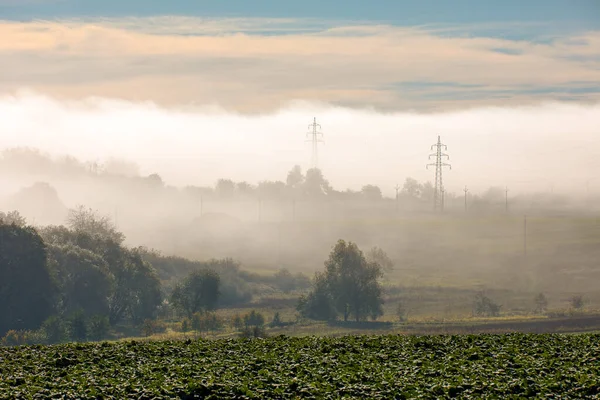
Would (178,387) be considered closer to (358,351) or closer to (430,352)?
(358,351)

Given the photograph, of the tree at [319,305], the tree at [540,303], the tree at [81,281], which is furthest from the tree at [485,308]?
the tree at [81,281]

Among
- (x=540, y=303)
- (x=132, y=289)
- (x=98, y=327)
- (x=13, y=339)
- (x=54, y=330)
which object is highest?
(x=132, y=289)

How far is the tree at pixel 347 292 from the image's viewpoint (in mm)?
165250

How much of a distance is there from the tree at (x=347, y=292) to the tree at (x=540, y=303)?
3877 cm

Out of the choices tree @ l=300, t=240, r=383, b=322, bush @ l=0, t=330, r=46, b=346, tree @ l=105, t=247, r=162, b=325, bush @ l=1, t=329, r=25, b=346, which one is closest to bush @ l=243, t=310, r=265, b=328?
tree @ l=300, t=240, r=383, b=322

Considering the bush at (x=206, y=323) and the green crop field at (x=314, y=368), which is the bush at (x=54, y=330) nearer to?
the bush at (x=206, y=323)

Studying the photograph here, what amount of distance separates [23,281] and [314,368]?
98.9 metres

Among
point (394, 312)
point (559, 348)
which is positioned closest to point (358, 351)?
point (559, 348)

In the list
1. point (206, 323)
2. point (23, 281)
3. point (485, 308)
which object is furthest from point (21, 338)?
point (485, 308)

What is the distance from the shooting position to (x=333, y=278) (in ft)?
560

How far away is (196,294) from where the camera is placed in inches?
6437

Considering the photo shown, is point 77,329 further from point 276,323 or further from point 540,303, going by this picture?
point 540,303

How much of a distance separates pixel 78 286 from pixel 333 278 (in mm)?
49011

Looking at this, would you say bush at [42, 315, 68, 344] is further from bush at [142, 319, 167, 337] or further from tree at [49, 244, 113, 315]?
tree at [49, 244, 113, 315]
